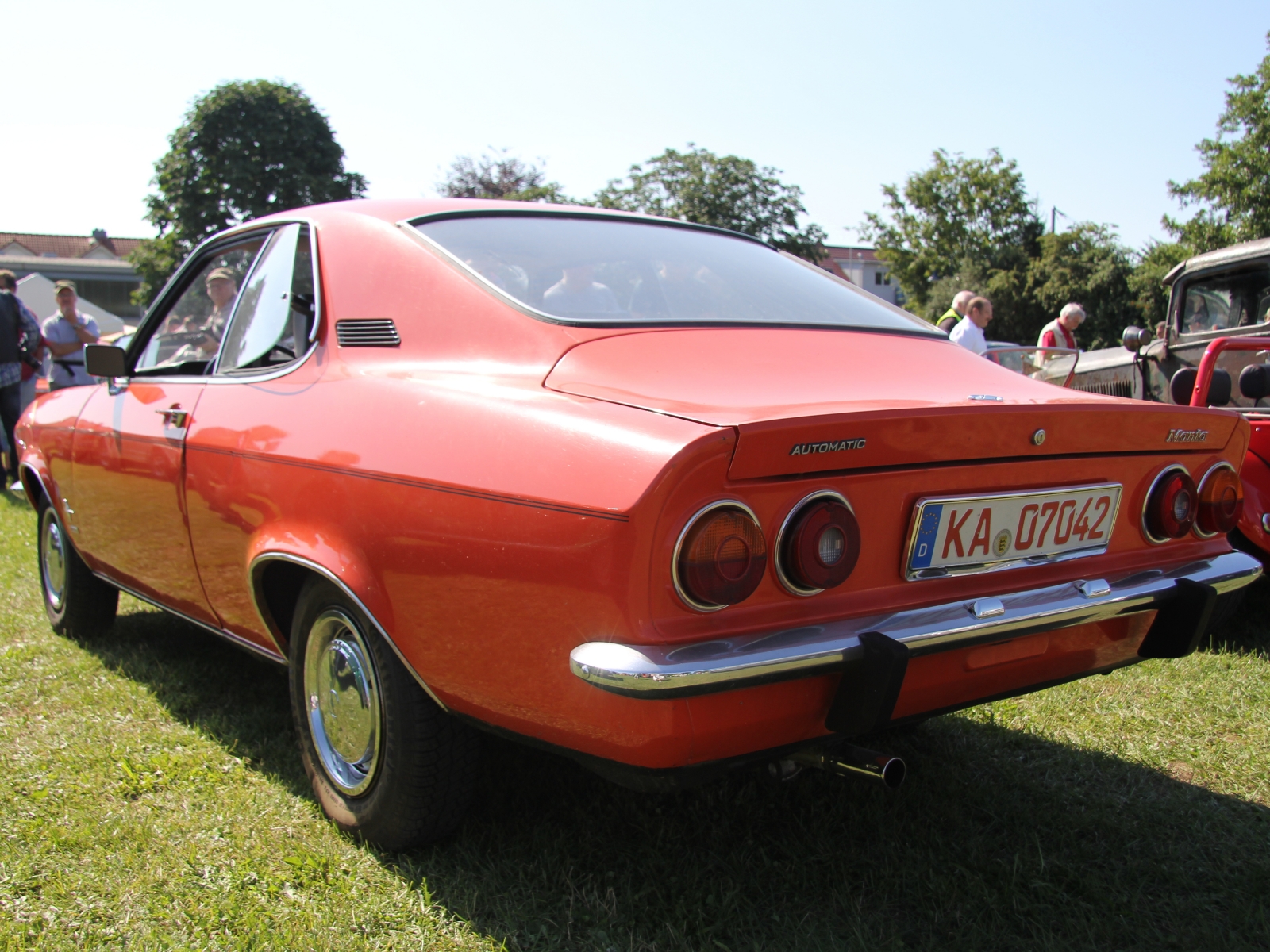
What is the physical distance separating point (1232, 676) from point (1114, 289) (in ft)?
121

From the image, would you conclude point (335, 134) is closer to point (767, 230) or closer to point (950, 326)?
point (767, 230)

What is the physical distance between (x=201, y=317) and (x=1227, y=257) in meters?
6.07

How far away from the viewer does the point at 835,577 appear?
68.9 inches

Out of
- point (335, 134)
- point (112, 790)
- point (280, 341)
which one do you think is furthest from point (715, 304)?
point (335, 134)

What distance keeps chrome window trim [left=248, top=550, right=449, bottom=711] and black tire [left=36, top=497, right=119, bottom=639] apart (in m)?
1.73

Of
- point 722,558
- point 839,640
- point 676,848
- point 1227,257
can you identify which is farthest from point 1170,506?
point 1227,257

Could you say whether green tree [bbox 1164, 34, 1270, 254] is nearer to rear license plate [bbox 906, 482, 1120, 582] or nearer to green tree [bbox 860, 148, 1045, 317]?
green tree [bbox 860, 148, 1045, 317]

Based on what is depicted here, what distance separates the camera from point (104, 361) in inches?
133

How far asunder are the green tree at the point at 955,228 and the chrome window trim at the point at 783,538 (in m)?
42.9

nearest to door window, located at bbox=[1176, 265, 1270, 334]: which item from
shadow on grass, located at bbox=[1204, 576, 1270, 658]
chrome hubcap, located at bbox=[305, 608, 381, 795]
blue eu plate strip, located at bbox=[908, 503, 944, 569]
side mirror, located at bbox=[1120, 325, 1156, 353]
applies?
side mirror, located at bbox=[1120, 325, 1156, 353]

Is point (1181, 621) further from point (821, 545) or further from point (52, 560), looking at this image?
point (52, 560)

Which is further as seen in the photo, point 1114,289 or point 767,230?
point 767,230

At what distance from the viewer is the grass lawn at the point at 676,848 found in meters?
2.06

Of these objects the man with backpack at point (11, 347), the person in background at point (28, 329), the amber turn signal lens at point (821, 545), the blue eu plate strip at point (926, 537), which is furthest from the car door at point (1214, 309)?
the person in background at point (28, 329)
